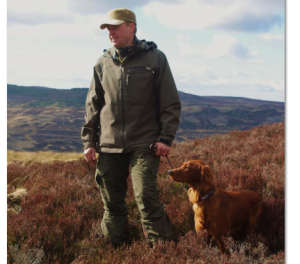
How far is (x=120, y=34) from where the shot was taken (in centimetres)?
325

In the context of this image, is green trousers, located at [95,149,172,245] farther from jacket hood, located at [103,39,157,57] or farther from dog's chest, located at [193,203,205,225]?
jacket hood, located at [103,39,157,57]

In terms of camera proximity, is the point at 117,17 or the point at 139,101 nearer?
the point at 117,17

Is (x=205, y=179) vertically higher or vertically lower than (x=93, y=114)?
lower

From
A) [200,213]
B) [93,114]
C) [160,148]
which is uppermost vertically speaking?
[93,114]

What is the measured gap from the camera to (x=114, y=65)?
3.40 m

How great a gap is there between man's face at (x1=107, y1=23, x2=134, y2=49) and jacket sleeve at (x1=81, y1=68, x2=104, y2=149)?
52 cm

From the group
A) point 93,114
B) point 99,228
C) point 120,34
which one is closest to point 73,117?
point 99,228

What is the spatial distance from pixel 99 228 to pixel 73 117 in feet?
321

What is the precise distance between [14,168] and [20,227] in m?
3.63

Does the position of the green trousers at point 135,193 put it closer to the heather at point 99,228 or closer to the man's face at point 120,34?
the heather at point 99,228

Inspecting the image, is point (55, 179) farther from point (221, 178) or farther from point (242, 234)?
point (242, 234)

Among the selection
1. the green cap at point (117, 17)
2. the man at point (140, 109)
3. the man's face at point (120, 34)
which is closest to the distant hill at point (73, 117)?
A: the man at point (140, 109)

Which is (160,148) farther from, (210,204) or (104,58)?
(104,58)

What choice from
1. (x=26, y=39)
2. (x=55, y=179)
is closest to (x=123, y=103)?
(x=26, y=39)
